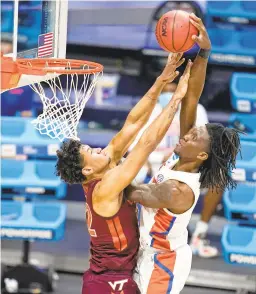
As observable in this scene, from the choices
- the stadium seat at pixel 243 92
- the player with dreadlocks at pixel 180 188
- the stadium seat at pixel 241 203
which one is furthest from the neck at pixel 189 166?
the stadium seat at pixel 243 92

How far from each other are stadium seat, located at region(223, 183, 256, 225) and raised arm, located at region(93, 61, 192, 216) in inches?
89.7

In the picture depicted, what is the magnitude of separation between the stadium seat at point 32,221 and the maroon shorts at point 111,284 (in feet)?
6.36

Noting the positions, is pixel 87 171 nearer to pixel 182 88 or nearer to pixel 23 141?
pixel 182 88

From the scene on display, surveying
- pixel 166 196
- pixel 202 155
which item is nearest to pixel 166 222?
pixel 166 196

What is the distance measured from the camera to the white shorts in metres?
5.69

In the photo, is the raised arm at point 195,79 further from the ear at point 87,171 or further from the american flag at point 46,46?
the american flag at point 46,46

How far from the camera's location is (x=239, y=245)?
295 inches

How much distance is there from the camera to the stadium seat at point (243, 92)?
27.2 feet

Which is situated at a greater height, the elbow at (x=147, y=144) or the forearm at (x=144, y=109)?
the forearm at (x=144, y=109)

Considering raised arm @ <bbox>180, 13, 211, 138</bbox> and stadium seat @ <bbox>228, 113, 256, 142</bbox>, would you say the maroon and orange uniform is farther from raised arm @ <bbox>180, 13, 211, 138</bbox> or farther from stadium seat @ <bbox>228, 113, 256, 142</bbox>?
stadium seat @ <bbox>228, 113, 256, 142</bbox>

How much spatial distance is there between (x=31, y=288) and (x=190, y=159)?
2.60 m

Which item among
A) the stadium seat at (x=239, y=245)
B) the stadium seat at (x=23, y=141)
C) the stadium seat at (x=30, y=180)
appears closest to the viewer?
the stadium seat at (x=239, y=245)

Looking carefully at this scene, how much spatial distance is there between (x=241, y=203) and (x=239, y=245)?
0.38 meters

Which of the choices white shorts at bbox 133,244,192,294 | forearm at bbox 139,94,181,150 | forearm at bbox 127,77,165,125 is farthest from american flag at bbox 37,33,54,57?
white shorts at bbox 133,244,192,294
